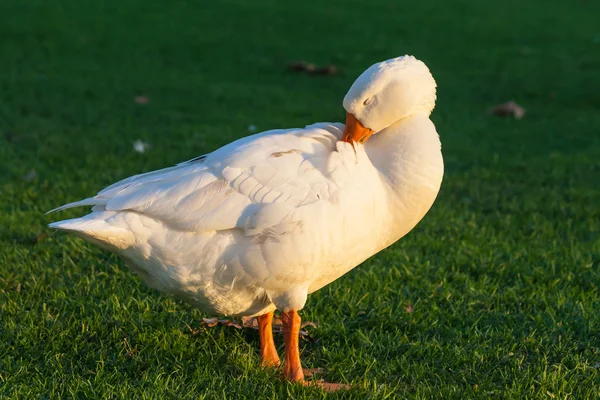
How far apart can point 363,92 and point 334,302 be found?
4.81ft

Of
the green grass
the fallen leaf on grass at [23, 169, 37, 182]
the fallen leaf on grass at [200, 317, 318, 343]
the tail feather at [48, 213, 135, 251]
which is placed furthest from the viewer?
the fallen leaf on grass at [23, 169, 37, 182]

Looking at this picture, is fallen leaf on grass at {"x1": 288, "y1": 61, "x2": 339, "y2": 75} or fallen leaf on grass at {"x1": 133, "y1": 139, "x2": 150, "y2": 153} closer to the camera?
fallen leaf on grass at {"x1": 133, "y1": 139, "x2": 150, "y2": 153}

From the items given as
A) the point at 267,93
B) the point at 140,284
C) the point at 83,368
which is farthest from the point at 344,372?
the point at 267,93

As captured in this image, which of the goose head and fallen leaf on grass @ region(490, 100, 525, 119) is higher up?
the goose head

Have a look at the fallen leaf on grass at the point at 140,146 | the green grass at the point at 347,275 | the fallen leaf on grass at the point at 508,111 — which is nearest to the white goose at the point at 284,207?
the green grass at the point at 347,275

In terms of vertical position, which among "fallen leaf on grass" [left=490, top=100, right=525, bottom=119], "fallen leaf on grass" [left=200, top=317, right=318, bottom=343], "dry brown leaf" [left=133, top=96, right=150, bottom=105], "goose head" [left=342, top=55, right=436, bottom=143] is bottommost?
"fallen leaf on grass" [left=490, top=100, right=525, bottom=119]

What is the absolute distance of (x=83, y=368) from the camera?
3.69 metres

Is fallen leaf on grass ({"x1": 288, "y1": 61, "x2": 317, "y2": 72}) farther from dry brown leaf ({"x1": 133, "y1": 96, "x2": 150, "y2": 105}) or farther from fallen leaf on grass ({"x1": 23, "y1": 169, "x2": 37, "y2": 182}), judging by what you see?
fallen leaf on grass ({"x1": 23, "y1": 169, "x2": 37, "y2": 182})

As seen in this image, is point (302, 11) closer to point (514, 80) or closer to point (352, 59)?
point (352, 59)

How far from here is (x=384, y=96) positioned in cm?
363

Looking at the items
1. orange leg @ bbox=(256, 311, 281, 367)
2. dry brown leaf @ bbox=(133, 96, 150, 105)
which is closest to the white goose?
orange leg @ bbox=(256, 311, 281, 367)

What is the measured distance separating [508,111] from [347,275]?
632cm

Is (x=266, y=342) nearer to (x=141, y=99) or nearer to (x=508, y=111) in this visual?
(x=141, y=99)

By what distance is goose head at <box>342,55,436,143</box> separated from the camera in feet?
11.9
